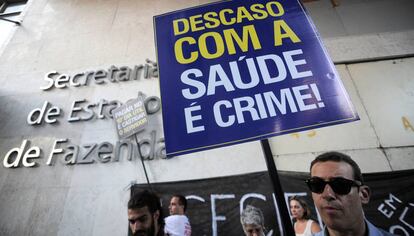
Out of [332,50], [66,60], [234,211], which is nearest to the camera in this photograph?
[234,211]

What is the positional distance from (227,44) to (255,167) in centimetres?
328

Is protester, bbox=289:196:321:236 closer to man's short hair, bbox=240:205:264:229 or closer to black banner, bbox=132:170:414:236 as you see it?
black banner, bbox=132:170:414:236

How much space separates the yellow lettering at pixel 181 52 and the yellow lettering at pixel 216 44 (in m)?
0.06

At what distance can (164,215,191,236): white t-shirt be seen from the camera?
10.6ft

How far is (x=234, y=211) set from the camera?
3949 mm

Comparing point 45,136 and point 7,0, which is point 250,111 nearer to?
point 45,136

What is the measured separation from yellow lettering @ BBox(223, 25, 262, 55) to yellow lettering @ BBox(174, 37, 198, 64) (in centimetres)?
24

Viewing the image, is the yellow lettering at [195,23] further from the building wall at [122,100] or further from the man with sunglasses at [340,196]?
the building wall at [122,100]

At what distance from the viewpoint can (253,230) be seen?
360 centimetres

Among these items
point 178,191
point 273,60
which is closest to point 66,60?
point 178,191

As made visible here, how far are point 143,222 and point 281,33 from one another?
1.79 m

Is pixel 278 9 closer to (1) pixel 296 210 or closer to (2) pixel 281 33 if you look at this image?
(2) pixel 281 33

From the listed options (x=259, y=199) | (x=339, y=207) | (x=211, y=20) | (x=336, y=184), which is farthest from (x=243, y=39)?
(x=259, y=199)

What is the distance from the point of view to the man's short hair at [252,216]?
146 inches
